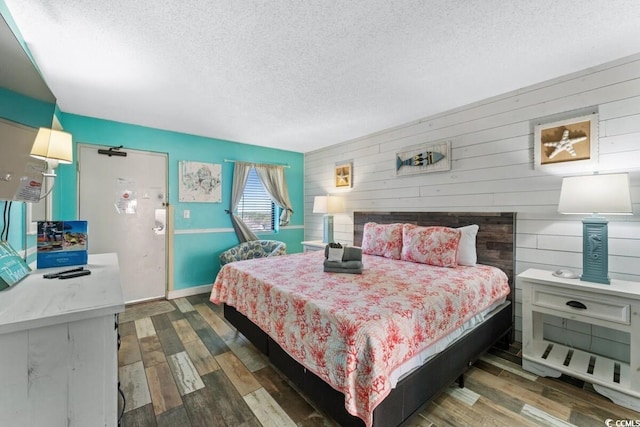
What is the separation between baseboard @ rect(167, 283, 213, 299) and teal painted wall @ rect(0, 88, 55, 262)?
194 cm

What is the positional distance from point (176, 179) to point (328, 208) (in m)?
2.30

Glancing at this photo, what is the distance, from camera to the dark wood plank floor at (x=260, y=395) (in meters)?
1.65

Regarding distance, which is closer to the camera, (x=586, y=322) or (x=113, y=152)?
(x=586, y=322)

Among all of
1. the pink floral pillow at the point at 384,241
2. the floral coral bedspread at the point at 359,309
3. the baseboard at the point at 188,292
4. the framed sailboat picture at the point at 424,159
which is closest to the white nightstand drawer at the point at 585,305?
the floral coral bedspread at the point at 359,309

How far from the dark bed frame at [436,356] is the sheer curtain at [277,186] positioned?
209 centimetres

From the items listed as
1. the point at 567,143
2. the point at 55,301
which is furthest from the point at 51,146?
the point at 567,143

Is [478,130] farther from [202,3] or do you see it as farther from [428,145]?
[202,3]

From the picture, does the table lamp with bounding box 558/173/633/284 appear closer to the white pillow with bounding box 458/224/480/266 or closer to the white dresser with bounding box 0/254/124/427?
the white pillow with bounding box 458/224/480/266

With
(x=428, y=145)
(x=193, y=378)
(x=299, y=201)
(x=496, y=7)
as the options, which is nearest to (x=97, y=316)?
(x=193, y=378)

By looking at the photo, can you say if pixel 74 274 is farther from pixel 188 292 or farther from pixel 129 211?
pixel 188 292

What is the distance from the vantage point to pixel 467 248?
2.66 m

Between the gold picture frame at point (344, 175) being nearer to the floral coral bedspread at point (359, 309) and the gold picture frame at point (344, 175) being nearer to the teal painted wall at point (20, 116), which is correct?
the floral coral bedspread at point (359, 309)

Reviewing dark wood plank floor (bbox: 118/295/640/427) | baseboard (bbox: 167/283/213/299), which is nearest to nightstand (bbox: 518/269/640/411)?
dark wood plank floor (bbox: 118/295/640/427)

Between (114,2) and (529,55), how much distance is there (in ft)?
9.35
